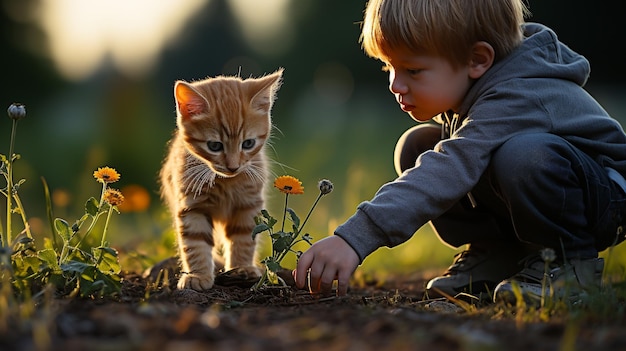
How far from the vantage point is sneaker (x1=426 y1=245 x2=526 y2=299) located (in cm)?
278

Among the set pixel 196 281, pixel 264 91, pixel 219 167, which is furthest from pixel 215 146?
pixel 196 281

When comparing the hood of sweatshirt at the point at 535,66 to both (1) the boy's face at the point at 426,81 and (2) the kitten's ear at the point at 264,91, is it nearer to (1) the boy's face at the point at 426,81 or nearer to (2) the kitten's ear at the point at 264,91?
(1) the boy's face at the point at 426,81

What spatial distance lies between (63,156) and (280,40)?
11123 millimetres

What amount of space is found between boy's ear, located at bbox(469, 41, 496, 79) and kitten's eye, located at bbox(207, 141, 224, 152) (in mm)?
1026

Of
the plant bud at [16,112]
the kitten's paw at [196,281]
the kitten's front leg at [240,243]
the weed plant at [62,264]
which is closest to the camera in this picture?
the weed plant at [62,264]

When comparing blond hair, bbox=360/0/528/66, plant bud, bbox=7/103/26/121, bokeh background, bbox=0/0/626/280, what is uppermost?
blond hair, bbox=360/0/528/66

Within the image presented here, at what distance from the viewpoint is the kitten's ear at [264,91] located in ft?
9.60

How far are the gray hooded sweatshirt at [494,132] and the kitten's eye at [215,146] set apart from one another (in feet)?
2.69

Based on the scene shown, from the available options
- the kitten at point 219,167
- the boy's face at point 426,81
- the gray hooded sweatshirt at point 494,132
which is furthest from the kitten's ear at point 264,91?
the gray hooded sweatshirt at point 494,132

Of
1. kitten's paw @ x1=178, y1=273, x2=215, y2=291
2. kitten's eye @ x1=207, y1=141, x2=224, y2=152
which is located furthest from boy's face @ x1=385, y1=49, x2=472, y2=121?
kitten's paw @ x1=178, y1=273, x2=215, y2=291

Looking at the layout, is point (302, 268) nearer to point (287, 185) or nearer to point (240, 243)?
point (287, 185)

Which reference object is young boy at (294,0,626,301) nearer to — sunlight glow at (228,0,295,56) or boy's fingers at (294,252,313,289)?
boy's fingers at (294,252,313,289)

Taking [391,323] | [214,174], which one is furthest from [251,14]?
A: [391,323]

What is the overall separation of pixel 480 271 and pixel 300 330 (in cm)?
141
